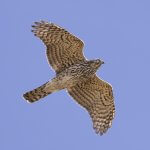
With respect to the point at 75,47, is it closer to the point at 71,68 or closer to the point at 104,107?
the point at 71,68

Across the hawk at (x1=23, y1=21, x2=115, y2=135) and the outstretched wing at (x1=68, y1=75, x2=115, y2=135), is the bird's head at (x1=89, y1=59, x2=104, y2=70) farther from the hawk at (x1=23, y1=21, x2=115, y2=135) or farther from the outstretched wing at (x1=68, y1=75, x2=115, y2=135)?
the outstretched wing at (x1=68, y1=75, x2=115, y2=135)

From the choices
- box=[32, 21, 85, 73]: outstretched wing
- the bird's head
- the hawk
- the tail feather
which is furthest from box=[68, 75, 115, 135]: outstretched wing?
the tail feather

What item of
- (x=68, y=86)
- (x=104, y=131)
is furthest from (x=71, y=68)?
(x=104, y=131)

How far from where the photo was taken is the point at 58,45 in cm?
2202

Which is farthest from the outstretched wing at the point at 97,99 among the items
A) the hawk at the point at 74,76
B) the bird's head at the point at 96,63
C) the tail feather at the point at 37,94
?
the tail feather at the point at 37,94

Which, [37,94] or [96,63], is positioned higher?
[96,63]

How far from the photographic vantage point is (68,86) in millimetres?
22062

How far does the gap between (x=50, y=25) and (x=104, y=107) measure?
3.19 m

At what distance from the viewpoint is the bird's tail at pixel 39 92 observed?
2139 cm

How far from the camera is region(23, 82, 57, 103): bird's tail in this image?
842 inches

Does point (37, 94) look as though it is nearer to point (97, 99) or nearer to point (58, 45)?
point (58, 45)

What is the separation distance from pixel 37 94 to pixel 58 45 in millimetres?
1770

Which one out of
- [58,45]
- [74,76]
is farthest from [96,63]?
[58,45]

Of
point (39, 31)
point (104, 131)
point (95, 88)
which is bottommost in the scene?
point (104, 131)
